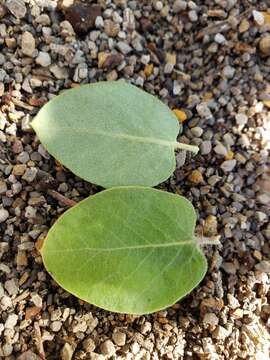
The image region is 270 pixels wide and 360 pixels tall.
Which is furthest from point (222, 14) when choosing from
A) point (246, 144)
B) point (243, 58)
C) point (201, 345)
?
point (201, 345)

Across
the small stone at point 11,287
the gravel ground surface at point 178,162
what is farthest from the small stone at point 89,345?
the small stone at point 11,287

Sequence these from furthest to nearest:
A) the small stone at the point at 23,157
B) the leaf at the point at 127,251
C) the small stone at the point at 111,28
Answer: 1. the small stone at the point at 111,28
2. the small stone at the point at 23,157
3. the leaf at the point at 127,251

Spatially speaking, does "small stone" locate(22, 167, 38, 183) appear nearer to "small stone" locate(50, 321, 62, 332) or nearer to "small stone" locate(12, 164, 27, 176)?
"small stone" locate(12, 164, 27, 176)

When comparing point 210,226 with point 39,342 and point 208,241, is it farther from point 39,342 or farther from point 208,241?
point 39,342

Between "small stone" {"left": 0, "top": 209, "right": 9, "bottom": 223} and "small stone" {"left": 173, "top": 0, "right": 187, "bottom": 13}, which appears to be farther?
"small stone" {"left": 173, "top": 0, "right": 187, "bottom": 13}

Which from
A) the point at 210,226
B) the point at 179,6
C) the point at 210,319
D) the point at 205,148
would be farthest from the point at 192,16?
the point at 210,319

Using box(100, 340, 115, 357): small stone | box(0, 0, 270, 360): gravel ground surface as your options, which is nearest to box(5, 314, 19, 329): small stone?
box(0, 0, 270, 360): gravel ground surface

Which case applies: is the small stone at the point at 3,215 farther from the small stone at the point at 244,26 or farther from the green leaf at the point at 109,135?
the small stone at the point at 244,26
